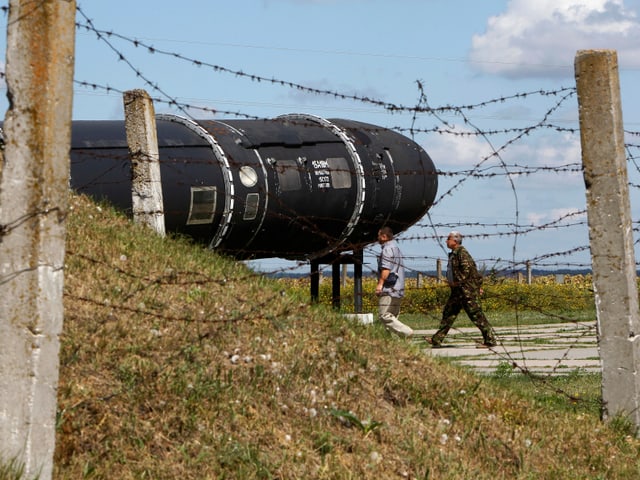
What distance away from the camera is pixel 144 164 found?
1352cm

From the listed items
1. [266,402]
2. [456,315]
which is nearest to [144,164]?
[266,402]

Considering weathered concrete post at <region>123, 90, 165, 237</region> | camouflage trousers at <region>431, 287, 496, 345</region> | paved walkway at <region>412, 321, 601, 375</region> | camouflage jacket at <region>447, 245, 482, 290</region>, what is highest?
weathered concrete post at <region>123, 90, 165, 237</region>

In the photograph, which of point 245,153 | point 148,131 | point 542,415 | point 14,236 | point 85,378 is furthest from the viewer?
point 245,153

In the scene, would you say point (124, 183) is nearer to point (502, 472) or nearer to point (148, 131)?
point (148, 131)

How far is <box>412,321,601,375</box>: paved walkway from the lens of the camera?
49.8 ft

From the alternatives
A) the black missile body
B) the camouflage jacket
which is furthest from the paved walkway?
the black missile body

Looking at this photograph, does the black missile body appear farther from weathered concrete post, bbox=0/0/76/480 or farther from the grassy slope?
weathered concrete post, bbox=0/0/76/480

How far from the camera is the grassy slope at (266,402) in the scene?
742 cm

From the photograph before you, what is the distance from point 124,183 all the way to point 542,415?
9.65 m

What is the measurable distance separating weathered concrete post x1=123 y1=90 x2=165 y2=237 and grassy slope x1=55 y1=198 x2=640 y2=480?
7.54ft

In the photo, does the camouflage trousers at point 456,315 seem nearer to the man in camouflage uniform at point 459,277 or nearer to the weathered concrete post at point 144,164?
the man in camouflage uniform at point 459,277

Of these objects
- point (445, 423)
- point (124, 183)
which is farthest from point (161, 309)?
point (124, 183)

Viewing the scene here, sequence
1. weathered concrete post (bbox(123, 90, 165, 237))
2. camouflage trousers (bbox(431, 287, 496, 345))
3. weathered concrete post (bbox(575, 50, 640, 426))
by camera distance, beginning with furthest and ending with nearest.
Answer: camouflage trousers (bbox(431, 287, 496, 345)) → weathered concrete post (bbox(123, 90, 165, 237)) → weathered concrete post (bbox(575, 50, 640, 426))

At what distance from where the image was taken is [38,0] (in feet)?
20.1
